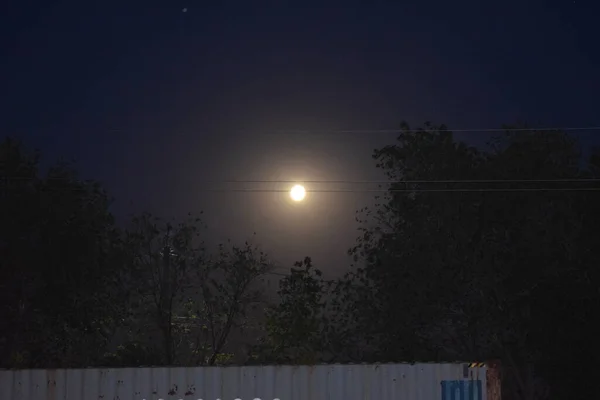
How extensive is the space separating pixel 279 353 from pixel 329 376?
894 inches

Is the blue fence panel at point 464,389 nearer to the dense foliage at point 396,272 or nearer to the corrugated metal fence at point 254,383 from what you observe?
the corrugated metal fence at point 254,383

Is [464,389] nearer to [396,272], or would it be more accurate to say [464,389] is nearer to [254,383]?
[254,383]

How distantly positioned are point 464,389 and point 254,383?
389 centimetres

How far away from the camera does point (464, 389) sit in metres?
15.4

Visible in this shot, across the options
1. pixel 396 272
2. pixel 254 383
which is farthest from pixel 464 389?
pixel 396 272

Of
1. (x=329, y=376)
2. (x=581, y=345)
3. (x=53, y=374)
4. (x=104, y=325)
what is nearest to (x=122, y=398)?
(x=53, y=374)

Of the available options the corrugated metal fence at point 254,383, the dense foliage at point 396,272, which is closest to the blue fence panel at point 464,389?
the corrugated metal fence at point 254,383

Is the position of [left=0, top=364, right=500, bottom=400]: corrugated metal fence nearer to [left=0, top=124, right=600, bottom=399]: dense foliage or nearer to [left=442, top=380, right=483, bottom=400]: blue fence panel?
[left=442, top=380, right=483, bottom=400]: blue fence panel

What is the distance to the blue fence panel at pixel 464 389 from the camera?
15.4 meters

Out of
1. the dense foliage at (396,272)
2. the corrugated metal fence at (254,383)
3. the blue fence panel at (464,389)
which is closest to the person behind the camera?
the corrugated metal fence at (254,383)

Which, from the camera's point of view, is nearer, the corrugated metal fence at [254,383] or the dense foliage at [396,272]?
the corrugated metal fence at [254,383]

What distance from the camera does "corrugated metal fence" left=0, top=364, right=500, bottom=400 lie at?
1508 cm

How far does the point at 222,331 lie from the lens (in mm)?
40625

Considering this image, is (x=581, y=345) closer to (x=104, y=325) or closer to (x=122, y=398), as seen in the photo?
(x=122, y=398)
